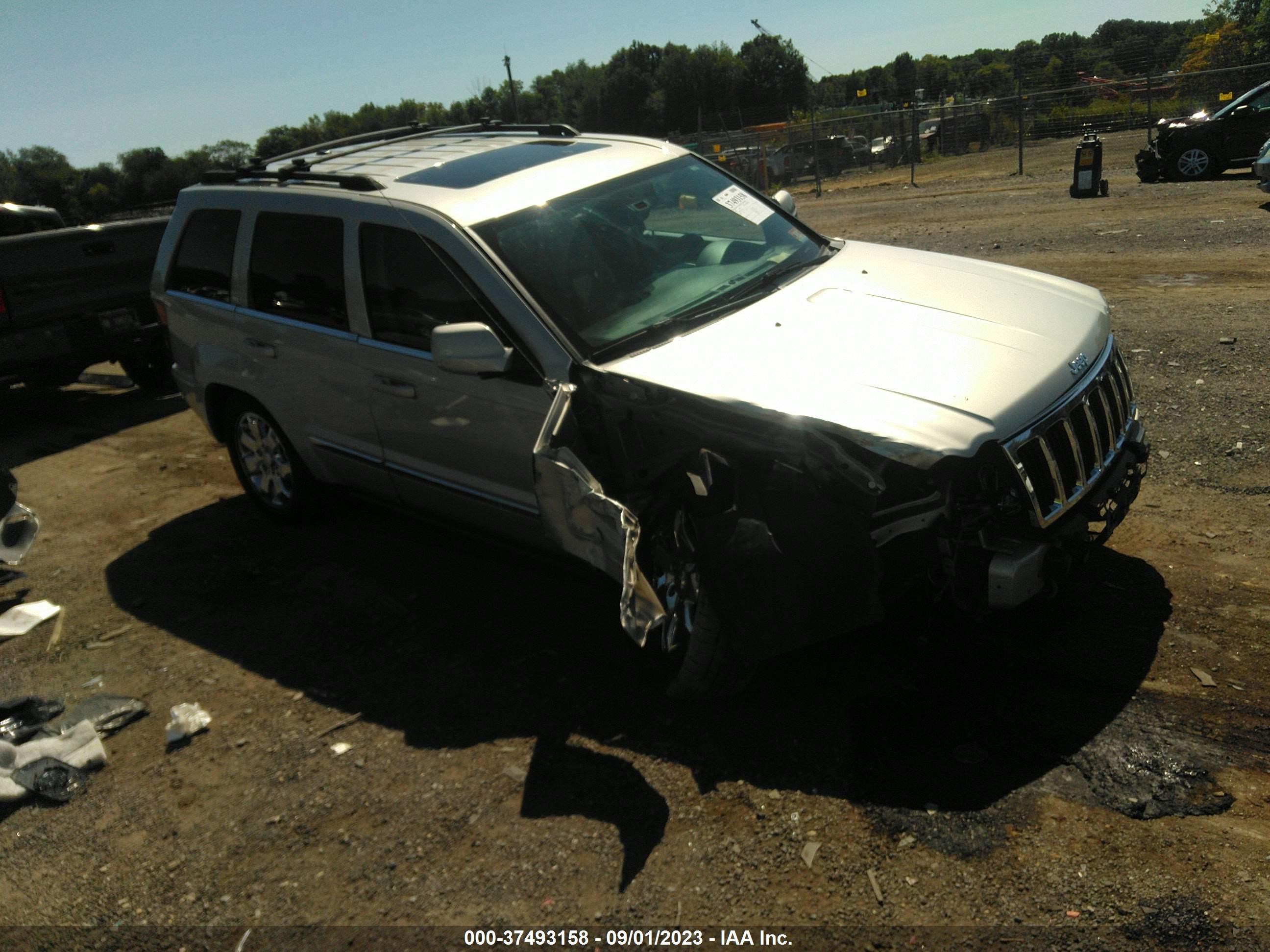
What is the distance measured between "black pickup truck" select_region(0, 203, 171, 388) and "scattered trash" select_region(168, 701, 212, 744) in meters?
5.44

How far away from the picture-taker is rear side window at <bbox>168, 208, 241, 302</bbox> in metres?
5.75

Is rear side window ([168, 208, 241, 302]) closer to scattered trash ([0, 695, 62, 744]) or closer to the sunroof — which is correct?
the sunroof

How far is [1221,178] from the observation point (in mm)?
16453

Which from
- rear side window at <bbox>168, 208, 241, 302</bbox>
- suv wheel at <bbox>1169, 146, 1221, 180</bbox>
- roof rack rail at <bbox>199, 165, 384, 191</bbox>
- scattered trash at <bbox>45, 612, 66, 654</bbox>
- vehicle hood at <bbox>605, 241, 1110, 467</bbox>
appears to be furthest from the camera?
suv wheel at <bbox>1169, 146, 1221, 180</bbox>

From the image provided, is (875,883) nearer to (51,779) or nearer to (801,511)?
(801,511)

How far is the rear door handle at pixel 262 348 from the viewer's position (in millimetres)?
5430

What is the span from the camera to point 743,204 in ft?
17.2

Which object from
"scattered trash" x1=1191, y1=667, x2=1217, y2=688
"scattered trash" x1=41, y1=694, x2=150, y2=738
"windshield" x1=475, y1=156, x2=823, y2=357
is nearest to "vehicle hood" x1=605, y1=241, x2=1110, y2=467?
"windshield" x1=475, y1=156, x2=823, y2=357

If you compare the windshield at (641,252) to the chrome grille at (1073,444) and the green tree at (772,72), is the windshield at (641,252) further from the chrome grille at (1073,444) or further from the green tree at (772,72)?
the green tree at (772,72)

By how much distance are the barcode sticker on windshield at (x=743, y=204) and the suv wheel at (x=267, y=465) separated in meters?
2.69

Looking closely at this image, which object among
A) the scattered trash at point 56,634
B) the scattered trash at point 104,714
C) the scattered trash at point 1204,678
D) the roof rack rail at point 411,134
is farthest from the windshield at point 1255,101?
the scattered trash at point 104,714

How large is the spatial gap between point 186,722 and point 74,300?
6361mm

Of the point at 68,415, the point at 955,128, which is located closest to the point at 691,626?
the point at 68,415

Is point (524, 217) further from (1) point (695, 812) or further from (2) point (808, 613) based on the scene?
(1) point (695, 812)
